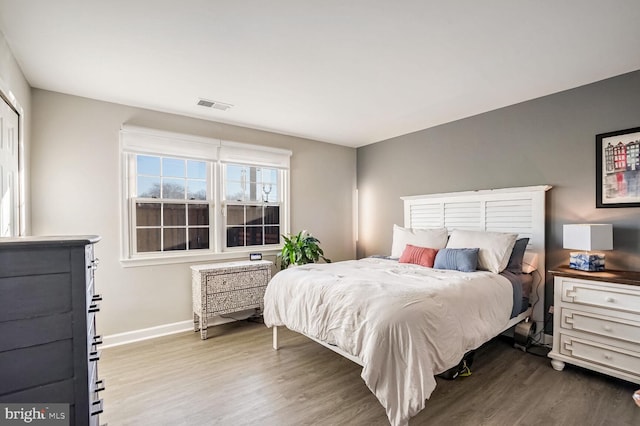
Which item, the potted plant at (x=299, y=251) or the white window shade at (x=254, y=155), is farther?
the potted plant at (x=299, y=251)

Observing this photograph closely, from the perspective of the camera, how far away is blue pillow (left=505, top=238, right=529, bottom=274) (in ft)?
9.79

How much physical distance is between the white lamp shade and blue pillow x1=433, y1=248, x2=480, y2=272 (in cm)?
78

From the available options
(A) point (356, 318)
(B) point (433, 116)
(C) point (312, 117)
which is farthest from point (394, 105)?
(A) point (356, 318)

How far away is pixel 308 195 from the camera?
187 inches

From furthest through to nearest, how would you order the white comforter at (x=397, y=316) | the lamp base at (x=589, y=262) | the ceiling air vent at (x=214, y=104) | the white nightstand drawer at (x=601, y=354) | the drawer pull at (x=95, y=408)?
the ceiling air vent at (x=214, y=104) → the lamp base at (x=589, y=262) → the white nightstand drawer at (x=601, y=354) → the white comforter at (x=397, y=316) → the drawer pull at (x=95, y=408)

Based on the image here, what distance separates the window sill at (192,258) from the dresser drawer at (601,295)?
3.33m

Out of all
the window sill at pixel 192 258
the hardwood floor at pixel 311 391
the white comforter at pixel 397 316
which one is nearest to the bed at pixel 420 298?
the white comforter at pixel 397 316

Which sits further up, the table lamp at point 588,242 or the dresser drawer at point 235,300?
the table lamp at point 588,242

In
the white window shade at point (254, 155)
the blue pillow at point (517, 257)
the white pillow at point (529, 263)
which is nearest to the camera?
the blue pillow at point (517, 257)

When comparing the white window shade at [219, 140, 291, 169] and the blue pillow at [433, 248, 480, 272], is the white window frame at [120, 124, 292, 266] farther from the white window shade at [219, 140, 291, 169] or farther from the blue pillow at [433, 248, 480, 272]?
the blue pillow at [433, 248, 480, 272]

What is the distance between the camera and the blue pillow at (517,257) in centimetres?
298

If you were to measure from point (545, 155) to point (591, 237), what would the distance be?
1.07 metres

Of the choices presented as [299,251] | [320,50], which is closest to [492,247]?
[299,251]

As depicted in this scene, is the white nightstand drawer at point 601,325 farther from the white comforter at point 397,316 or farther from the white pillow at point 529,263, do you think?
the white pillow at point 529,263
